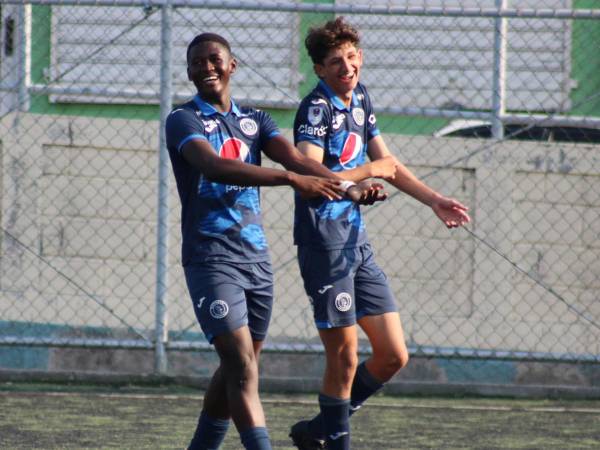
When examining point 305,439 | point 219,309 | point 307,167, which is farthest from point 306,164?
point 305,439

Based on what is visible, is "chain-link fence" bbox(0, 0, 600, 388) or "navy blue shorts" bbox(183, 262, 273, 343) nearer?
"navy blue shorts" bbox(183, 262, 273, 343)

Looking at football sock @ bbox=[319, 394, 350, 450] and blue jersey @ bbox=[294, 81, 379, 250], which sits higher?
blue jersey @ bbox=[294, 81, 379, 250]

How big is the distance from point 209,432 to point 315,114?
4.64 ft

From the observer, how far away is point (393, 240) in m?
8.36

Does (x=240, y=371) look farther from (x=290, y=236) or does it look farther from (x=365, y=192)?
(x=290, y=236)

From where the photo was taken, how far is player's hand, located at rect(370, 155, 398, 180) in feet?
16.4

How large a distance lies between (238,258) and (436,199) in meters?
1.05

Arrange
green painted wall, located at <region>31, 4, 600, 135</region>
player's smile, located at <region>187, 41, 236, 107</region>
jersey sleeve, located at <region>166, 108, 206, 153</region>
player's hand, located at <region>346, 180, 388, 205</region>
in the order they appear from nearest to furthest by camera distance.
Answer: player's hand, located at <region>346, 180, 388, 205</region>, jersey sleeve, located at <region>166, 108, 206, 153</region>, player's smile, located at <region>187, 41, 236, 107</region>, green painted wall, located at <region>31, 4, 600, 135</region>

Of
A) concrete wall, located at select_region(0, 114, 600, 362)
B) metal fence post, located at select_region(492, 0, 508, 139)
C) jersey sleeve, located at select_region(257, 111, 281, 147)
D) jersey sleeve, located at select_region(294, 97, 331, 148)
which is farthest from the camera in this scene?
concrete wall, located at select_region(0, 114, 600, 362)

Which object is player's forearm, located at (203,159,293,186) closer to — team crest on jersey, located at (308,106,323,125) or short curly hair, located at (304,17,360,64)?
team crest on jersey, located at (308,106,323,125)

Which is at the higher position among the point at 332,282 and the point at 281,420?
the point at 332,282

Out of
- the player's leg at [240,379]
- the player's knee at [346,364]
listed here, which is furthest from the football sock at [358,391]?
the player's leg at [240,379]

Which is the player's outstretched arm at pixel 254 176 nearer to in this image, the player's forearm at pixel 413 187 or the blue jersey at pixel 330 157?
the blue jersey at pixel 330 157

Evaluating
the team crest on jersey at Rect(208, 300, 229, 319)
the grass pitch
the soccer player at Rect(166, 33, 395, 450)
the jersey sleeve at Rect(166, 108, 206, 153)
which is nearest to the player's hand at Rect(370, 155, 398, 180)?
the soccer player at Rect(166, 33, 395, 450)
